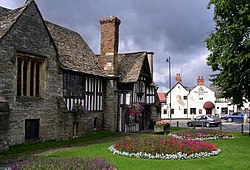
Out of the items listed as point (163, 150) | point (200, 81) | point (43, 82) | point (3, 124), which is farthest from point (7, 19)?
point (200, 81)

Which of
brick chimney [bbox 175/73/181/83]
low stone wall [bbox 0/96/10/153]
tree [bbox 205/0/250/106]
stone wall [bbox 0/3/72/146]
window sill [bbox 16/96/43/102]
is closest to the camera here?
low stone wall [bbox 0/96/10/153]

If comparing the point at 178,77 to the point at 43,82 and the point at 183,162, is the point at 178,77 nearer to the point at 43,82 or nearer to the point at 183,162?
the point at 43,82

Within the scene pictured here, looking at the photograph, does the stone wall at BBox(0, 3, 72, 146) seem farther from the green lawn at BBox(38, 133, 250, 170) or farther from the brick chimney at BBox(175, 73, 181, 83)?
the brick chimney at BBox(175, 73, 181, 83)

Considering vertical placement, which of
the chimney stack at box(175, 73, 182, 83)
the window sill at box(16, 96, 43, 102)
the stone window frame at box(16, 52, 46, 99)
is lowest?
the window sill at box(16, 96, 43, 102)

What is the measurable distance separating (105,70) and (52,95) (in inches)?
315

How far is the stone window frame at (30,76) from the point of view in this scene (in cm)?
1650

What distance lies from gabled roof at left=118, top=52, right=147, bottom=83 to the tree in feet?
25.5

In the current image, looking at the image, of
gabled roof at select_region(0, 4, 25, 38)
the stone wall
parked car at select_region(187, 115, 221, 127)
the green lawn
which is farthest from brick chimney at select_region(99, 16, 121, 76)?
parked car at select_region(187, 115, 221, 127)

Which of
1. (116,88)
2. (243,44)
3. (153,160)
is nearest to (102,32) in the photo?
(116,88)

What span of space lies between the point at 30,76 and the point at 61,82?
9.24 ft

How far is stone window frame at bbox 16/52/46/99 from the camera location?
16500 millimetres

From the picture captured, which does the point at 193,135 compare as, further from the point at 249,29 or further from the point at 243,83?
the point at 249,29

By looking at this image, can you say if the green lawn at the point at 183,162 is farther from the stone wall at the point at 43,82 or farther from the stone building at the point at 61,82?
the stone building at the point at 61,82

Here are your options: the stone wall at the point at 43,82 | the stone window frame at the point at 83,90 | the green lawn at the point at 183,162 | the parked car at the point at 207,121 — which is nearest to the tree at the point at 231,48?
the green lawn at the point at 183,162
